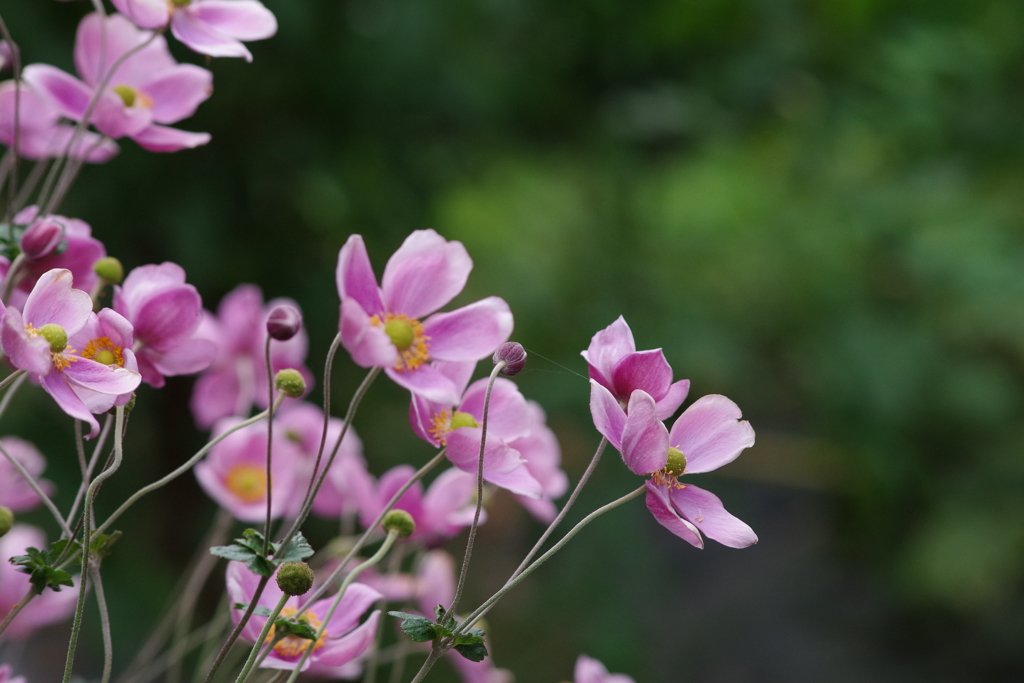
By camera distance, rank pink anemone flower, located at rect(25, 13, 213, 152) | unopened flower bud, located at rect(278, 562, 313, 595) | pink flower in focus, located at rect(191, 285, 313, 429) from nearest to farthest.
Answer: unopened flower bud, located at rect(278, 562, 313, 595)
pink anemone flower, located at rect(25, 13, 213, 152)
pink flower in focus, located at rect(191, 285, 313, 429)

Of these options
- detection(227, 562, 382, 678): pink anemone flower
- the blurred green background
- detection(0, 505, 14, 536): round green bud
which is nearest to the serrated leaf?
detection(227, 562, 382, 678): pink anemone flower

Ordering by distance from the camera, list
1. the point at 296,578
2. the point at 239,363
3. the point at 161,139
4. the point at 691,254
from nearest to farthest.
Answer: the point at 296,578 → the point at 161,139 → the point at 239,363 → the point at 691,254

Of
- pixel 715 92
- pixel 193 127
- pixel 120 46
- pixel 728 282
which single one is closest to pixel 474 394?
pixel 120 46

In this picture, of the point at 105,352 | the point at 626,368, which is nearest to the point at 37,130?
the point at 105,352

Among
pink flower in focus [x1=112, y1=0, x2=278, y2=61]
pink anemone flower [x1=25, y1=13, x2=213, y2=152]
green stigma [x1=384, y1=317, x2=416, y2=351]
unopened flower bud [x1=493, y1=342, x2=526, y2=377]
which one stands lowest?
green stigma [x1=384, y1=317, x2=416, y2=351]

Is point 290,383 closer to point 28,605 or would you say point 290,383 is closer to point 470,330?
point 470,330

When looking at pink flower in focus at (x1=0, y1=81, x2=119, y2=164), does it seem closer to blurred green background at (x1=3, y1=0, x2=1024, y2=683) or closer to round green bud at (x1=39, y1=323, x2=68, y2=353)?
round green bud at (x1=39, y1=323, x2=68, y2=353)

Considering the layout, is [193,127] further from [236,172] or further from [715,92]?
[715,92]

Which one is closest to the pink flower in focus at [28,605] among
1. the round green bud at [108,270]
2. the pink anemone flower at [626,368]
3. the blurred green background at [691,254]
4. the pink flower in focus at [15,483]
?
the pink flower in focus at [15,483]
